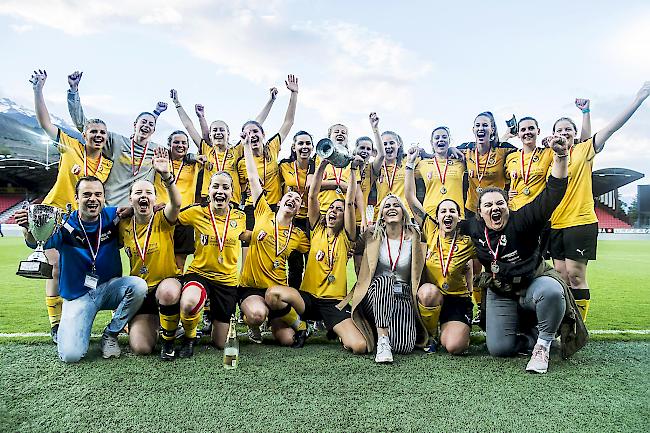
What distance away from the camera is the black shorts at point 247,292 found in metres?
4.20

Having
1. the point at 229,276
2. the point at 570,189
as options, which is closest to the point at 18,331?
the point at 229,276

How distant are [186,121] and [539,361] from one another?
427 cm

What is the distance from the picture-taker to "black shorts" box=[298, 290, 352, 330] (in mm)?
4086

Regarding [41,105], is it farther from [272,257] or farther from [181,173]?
[272,257]

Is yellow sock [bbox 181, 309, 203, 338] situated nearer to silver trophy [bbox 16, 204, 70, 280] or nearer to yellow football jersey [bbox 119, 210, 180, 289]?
yellow football jersey [bbox 119, 210, 180, 289]

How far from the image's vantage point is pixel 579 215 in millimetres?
4551

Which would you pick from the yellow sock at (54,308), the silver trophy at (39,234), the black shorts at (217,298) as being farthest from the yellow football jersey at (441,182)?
the yellow sock at (54,308)

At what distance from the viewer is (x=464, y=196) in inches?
198

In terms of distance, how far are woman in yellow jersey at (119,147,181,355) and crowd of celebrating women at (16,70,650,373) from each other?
0.04 ft

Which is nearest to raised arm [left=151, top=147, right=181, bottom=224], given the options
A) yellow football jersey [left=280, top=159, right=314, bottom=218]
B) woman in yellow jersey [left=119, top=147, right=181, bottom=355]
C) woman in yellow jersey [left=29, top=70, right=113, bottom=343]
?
woman in yellow jersey [left=119, top=147, right=181, bottom=355]

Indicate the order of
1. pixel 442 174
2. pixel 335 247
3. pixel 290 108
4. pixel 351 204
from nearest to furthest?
pixel 351 204 → pixel 335 247 → pixel 442 174 → pixel 290 108

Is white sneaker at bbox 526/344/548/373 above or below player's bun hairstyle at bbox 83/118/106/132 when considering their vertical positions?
below

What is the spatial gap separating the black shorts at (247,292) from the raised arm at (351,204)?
0.88 metres

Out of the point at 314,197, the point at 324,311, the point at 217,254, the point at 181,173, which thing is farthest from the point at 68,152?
the point at 324,311
